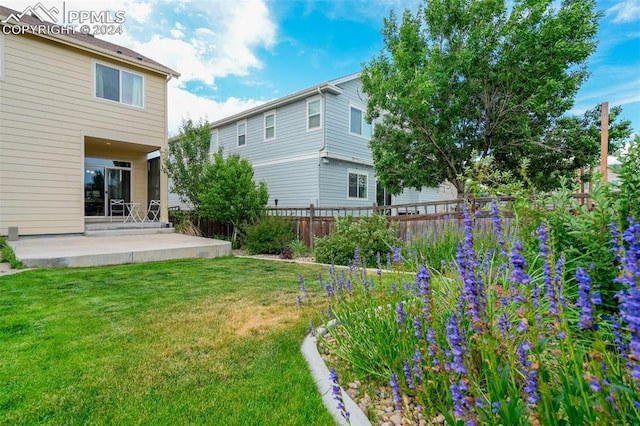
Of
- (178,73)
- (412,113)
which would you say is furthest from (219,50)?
(412,113)

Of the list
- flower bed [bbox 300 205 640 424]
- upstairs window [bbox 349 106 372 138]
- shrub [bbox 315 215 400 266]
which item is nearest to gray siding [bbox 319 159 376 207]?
upstairs window [bbox 349 106 372 138]

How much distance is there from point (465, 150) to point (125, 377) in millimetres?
10996

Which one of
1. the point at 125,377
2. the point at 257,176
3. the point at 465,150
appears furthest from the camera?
the point at 257,176

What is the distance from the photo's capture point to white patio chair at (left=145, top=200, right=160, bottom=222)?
40.8ft

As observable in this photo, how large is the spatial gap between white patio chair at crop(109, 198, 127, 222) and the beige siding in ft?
8.57

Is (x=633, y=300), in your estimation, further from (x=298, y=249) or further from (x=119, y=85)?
(x=119, y=85)

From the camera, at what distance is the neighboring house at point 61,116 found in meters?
8.78

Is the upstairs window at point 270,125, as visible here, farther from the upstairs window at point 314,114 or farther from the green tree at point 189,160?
the green tree at point 189,160

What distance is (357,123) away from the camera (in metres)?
14.7

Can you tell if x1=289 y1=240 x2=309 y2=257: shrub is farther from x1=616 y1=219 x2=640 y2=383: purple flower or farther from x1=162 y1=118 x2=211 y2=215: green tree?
x1=616 y1=219 x2=640 y2=383: purple flower

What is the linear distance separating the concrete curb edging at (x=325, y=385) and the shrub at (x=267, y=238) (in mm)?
6494

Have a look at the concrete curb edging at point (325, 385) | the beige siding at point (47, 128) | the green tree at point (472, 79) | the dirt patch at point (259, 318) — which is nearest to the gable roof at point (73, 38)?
the beige siding at point (47, 128)

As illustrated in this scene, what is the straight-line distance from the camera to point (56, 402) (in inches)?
77.2

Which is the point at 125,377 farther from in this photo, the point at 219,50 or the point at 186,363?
the point at 219,50
